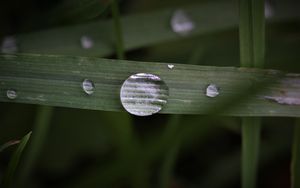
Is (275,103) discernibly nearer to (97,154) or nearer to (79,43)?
(79,43)

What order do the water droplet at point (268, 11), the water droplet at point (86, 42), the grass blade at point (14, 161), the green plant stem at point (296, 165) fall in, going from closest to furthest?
the grass blade at point (14, 161)
the green plant stem at point (296, 165)
the water droplet at point (86, 42)
the water droplet at point (268, 11)

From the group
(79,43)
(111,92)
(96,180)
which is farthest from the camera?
(79,43)

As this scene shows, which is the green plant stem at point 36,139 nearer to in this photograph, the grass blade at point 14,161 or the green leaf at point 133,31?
the green leaf at point 133,31

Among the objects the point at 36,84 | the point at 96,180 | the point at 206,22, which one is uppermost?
the point at 206,22

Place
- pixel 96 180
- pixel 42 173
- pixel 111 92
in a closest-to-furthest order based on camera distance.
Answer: pixel 111 92 → pixel 96 180 → pixel 42 173

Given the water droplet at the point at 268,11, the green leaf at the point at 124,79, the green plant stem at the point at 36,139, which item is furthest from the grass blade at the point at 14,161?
the water droplet at the point at 268,11

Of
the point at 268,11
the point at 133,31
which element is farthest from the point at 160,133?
the point at 268,11

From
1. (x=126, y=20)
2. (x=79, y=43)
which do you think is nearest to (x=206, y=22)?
(x=126, y=20)
